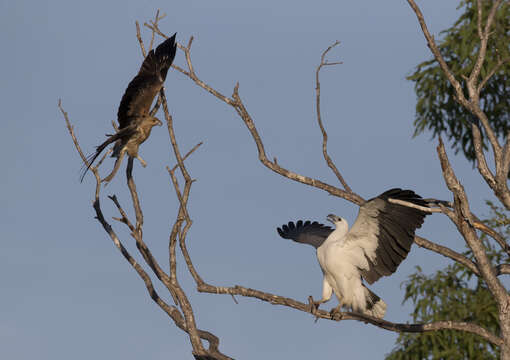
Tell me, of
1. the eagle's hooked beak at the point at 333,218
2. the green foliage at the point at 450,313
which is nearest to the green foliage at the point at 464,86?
the green foliage at the point at 450,313

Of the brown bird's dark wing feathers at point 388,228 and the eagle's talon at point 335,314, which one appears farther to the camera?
the eagle's talon at point 335,314

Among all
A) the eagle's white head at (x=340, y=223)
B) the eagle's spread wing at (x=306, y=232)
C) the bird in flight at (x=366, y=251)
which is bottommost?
the bird in flight at (x=366, y=251)

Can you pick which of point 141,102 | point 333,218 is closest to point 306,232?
point 333,218

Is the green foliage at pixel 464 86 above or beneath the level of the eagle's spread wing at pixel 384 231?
above

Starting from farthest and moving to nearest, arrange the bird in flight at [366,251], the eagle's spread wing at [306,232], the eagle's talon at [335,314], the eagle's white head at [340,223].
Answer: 1. the eagle's spread wing at [306,232]
2. the eagle's white head at [340,223]
3. the eagle's talon at [335,314]
4. the bird in flight at [366,251]

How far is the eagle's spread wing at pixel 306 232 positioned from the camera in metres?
10.7

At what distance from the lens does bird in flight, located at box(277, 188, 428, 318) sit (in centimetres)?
829

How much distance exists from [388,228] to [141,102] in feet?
10.9

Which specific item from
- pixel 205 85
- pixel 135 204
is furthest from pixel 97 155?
pixel 205 85

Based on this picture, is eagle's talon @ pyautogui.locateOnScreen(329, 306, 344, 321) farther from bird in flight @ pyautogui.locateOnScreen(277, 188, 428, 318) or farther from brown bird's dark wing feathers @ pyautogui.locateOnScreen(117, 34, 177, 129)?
brown bird's dark wing feathers @ pyautogui.locateOnScreen(117, 34, 177, 129)

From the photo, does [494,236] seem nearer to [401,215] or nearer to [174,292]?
[401,215]

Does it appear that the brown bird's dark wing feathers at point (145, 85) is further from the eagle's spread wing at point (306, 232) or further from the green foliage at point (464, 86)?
the green foliage at point (464, 86)

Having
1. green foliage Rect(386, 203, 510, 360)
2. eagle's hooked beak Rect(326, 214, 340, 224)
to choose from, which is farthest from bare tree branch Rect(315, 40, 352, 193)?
green foliage Rect(386, 203, 510, 360)

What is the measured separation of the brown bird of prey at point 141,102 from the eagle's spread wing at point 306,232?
2.46m
